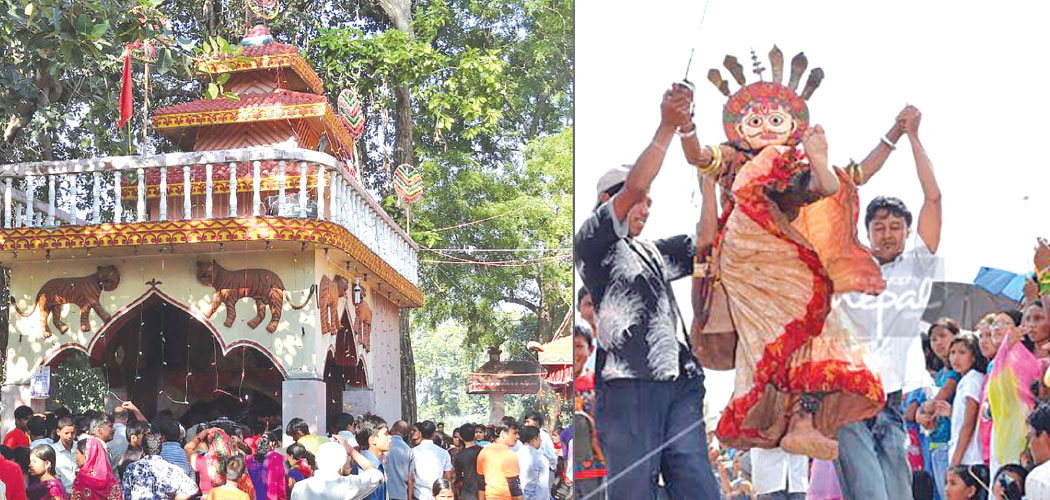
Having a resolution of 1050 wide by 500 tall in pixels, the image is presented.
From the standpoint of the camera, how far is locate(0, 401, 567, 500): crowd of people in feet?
21.5

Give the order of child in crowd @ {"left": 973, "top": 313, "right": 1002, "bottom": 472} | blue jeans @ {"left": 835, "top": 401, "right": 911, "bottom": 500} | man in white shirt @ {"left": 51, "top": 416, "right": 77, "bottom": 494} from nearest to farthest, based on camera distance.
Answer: blue jeans @ {"left": 835, "top": 401, "right": 911, "bottom": 500}
child in crowd @ {"left": 973, "top": 313, "right": 1002, "bottom": 472}
man in white shirt @ {"left": 51, "top": 416, "right": 77, "bottom": 494}

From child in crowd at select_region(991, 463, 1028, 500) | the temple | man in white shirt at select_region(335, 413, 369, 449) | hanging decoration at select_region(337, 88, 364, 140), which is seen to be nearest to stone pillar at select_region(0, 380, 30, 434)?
the temple

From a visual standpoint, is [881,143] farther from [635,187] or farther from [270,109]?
[270,109]

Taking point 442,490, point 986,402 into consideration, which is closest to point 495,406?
point 442,490

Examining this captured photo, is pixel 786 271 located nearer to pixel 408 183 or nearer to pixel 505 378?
pixel 408 183

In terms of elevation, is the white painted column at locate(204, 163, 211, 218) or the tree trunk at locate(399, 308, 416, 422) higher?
the white painted column at locate(204, 163, 211, 218)

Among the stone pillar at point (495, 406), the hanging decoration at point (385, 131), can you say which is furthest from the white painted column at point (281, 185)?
the stone pillar at point (495, 406)

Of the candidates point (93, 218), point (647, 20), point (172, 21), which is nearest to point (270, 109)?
point (172, 21)

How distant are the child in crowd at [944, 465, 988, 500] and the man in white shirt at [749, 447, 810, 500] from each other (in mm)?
447

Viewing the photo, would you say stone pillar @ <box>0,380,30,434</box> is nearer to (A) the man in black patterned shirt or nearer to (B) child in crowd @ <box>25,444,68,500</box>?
(B) child in crowd @ <box>25,444,68,500</box>

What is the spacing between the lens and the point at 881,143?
3.71 meters

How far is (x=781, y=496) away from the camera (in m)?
3.68

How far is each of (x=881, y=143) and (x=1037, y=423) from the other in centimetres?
108

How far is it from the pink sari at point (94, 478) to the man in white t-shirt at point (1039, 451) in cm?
525
